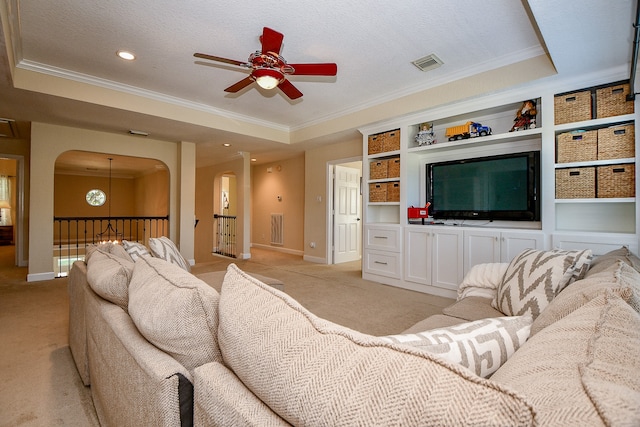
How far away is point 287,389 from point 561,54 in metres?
3.31

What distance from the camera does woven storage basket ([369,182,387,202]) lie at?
179 inches

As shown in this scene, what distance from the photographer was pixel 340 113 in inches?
192

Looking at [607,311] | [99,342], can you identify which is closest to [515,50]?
[607,311]

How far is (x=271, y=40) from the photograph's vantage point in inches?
93.4

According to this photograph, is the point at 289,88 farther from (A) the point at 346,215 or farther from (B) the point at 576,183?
(A) the point at 346,215

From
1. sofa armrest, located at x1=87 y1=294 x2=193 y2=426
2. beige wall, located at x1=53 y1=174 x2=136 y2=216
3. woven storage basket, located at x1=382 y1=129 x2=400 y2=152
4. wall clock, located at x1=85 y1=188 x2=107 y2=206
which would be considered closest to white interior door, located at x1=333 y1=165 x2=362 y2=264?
woven storage basket, located at x1=382 y1=129 x2=400 y2=152

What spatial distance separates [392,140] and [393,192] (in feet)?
2.43

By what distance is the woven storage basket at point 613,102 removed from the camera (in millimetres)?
2721

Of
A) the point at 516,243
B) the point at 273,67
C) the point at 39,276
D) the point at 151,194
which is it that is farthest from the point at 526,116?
the point at 151,194

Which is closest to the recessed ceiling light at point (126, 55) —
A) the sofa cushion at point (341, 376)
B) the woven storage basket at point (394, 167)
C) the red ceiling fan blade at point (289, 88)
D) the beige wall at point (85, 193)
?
the red ceiling fan blade at point (289, 88)

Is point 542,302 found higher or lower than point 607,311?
lower

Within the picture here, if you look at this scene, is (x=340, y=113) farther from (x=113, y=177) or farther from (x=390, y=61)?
(x=113, y=177)

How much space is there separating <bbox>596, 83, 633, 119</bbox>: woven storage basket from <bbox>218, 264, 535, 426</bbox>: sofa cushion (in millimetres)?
3563

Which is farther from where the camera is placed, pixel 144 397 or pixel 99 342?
pixel 99 342
